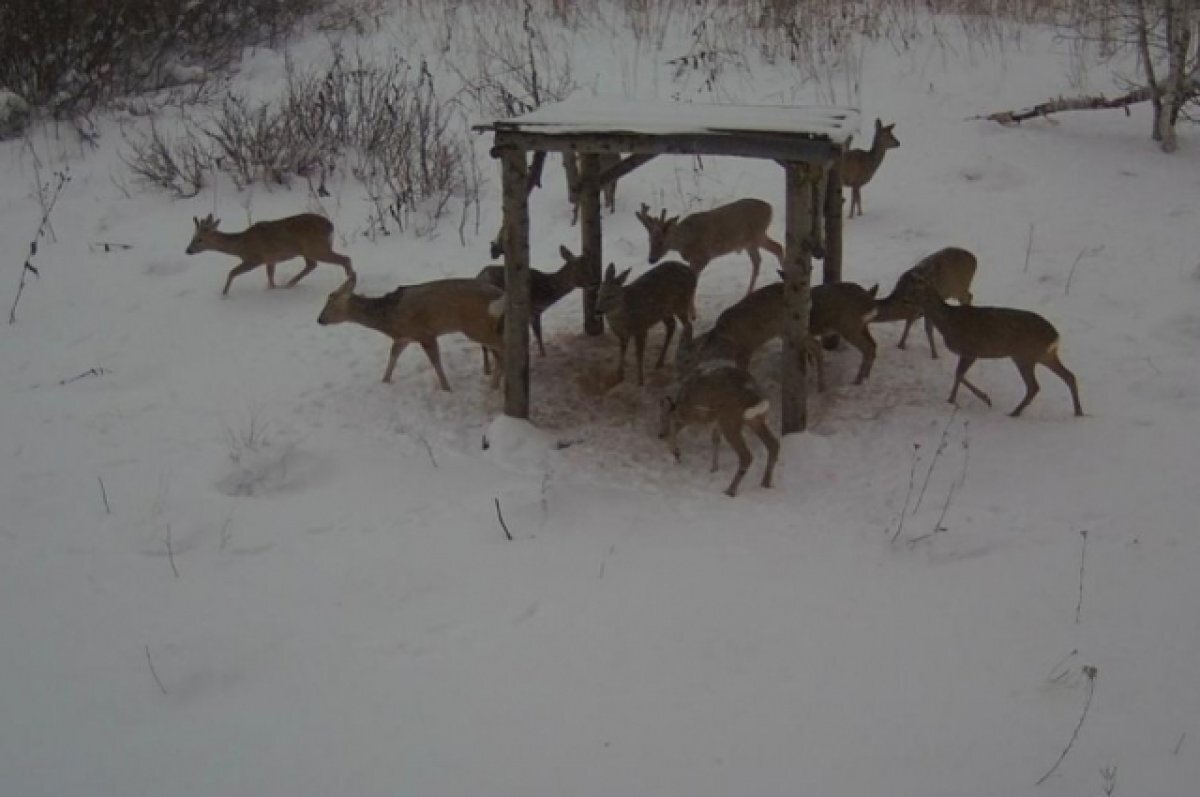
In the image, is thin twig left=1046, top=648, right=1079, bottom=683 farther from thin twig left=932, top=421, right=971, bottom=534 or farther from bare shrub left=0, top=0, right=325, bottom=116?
bare shrub left=0, top=0, right=325, bottom=116

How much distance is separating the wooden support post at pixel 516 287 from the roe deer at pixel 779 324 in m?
0.98

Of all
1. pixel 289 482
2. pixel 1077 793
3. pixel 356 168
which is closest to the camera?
pixel 1077 793

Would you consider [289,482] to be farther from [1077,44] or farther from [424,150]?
[1077,44]

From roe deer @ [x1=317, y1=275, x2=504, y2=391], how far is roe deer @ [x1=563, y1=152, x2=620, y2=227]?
1.21m

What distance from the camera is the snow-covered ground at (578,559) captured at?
439 centimetres

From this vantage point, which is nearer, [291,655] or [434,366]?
[291,655]

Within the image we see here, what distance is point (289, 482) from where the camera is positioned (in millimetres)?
6520

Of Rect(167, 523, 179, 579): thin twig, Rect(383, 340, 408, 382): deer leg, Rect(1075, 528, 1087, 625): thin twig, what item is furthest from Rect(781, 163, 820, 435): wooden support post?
Rect(167, 523, 179, 579): thin twig

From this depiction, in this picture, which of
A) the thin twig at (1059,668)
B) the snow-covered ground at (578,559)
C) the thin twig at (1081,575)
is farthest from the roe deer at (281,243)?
the thin twig at (1059,668)

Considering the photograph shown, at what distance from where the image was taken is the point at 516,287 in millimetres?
6930

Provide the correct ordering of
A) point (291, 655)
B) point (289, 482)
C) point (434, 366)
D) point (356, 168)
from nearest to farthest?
point (291, 655), point (289, 482), point (434, 366), point (356, 168)

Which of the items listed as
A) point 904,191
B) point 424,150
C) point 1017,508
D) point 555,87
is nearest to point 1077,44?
point 904,191

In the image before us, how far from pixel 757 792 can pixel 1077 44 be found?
11242 millimetres

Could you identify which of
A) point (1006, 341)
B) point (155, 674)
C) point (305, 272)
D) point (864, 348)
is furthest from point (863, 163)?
point (155, 674)
